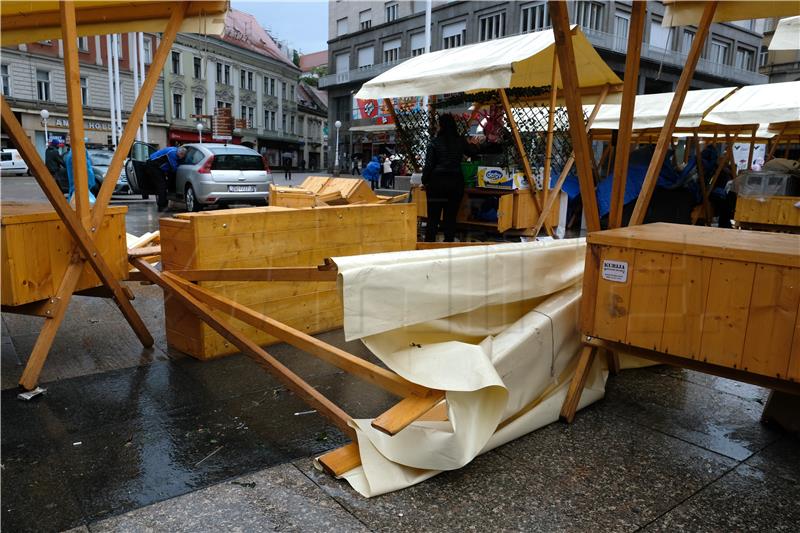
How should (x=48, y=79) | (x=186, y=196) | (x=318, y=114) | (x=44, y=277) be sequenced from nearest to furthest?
(x=44, y=277)
(x=186, y=196)
(x=48, y=79)
(x=318, y=114)

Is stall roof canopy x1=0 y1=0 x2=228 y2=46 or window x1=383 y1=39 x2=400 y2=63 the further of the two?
window x1=383 y1=39 x2=400 y2=63

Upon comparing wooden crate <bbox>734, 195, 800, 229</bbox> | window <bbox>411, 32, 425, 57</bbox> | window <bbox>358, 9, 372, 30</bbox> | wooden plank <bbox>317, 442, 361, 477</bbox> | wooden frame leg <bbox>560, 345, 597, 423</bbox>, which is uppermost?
window <bbox>358, 9, 372, 30</bbox>

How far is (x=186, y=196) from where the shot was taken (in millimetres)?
15414

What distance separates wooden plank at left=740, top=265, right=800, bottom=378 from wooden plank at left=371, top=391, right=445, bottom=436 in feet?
4.72

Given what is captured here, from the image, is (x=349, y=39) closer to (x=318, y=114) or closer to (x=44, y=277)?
(x=318, y=114)

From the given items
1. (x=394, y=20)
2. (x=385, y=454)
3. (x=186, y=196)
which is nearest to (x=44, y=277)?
(x=385, y=454)

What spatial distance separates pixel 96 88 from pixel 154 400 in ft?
162

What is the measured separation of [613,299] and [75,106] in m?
3.61

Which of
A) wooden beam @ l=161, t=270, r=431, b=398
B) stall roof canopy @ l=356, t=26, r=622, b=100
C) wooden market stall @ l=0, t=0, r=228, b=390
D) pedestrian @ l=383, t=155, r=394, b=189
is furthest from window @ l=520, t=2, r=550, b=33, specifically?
wooden beam @ l=161, t=270, r=431, b=398

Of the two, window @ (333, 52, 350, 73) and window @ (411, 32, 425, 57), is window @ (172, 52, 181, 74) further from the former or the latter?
window @ (411, 32, 425, 57)

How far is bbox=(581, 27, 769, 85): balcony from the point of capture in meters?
27.8

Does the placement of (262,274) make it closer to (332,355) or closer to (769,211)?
(332,355)

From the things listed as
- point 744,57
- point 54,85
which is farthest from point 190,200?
point 744,57

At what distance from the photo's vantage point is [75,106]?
3.71 metres
